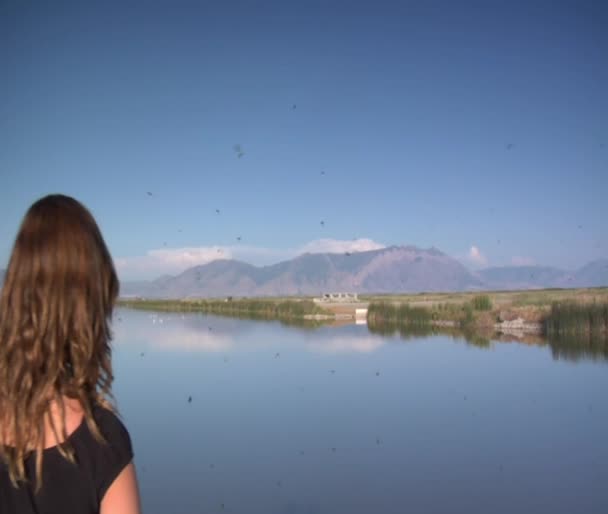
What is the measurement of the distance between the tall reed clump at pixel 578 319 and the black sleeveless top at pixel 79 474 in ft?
59.0

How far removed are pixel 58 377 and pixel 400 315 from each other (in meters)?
24.6

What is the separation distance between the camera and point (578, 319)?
17656 millimetres

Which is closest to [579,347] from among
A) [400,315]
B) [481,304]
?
[481,304]

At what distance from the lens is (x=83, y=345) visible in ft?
3.33

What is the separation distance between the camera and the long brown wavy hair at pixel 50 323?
3.24 ft

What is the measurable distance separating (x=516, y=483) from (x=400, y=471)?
1.13 meters

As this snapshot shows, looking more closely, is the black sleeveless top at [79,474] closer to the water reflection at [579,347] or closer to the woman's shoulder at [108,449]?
the woman's shoulder at [108,449]

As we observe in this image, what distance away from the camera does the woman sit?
3.21 ft

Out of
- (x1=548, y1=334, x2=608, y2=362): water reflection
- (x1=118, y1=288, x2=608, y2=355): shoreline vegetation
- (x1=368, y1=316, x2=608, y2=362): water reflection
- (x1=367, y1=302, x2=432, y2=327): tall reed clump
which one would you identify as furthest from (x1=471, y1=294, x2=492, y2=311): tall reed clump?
(x1=548, y1=334, x2=608, y2=362): water reflection

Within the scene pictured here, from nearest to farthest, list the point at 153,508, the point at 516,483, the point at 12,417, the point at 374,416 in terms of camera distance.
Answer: the point at 12,417 < the point at 153,508 < the point at 516,483 < the point at 374,416

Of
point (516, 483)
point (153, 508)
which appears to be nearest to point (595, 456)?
point (516, 483)

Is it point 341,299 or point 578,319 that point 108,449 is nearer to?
point 578,319

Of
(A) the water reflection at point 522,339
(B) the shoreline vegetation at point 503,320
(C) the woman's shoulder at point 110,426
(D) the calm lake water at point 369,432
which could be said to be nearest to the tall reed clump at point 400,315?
(B) the shoreline vegetation at point 503,320

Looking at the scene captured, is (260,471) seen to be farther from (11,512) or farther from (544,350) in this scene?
(544,350)
